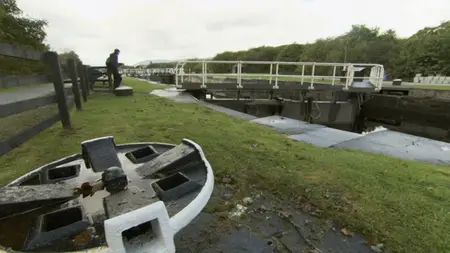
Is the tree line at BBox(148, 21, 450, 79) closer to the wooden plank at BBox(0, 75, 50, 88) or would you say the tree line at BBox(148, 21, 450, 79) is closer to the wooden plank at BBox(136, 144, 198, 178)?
the wooden plank at BBox(0, 75, 50, 88)

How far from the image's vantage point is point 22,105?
314cm

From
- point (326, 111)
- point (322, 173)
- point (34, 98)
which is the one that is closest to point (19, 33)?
point (34, 98)

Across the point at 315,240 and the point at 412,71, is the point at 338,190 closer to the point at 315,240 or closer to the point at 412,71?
the point at 315,240

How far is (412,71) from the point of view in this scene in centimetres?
2739

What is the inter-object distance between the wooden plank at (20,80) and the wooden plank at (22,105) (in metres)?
0.22

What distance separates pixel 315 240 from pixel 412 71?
33.0 meters

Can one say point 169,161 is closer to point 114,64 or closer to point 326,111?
point 326,111

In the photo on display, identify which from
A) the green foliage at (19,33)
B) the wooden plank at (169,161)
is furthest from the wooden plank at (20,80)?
the green foliage at (19,33)

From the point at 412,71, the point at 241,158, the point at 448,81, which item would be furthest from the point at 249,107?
the point at 412,71

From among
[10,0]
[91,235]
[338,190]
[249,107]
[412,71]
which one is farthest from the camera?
[412,71]

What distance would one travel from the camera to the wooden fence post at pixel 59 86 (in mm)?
4201

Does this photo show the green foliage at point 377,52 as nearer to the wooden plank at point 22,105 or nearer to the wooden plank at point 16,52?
the wooden plank at point 22,105

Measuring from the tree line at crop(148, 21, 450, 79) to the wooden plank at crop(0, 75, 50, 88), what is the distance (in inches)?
730

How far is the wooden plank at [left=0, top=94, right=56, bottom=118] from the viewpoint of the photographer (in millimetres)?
2727
